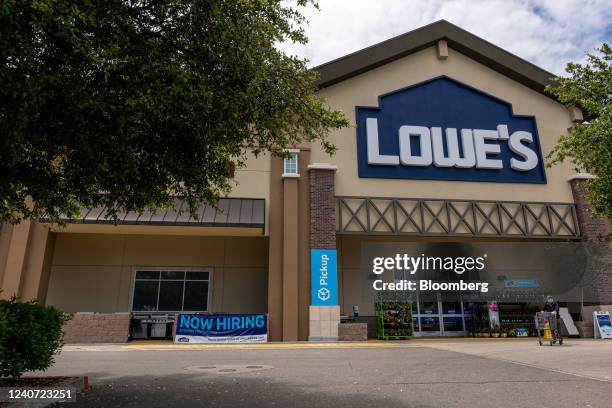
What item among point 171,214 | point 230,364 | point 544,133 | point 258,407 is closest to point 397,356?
point 230,364

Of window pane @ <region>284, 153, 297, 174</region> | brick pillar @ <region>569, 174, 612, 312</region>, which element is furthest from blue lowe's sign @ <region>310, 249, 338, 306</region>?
brick pillar @ <region>569, 174, 612, 312</region>

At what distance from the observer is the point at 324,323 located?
Result: 59.0 feet

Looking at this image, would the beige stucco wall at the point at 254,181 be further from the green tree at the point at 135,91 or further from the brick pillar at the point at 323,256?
the green tree at the point at 135,91

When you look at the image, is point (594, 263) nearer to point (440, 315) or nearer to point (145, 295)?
point (440, 315)

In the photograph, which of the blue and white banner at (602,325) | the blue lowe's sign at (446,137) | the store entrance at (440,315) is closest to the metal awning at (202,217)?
the blue lowe's sign at (446,137)

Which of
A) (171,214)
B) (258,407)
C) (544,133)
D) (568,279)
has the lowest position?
(258,407)

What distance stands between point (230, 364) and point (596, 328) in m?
17.3

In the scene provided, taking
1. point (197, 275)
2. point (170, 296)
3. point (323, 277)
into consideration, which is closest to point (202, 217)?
point (197, 275)

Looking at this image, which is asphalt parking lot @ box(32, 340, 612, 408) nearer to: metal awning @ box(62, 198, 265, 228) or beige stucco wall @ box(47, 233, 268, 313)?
metal awning @ box(62, 198, 265, 228)

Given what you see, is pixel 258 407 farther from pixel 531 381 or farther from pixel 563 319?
pixel 563 319

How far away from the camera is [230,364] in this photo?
32.2 ft

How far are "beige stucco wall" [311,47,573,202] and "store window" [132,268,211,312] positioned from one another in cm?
797

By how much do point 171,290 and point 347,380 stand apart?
48.6ft

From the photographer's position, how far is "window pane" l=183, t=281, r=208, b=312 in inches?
805
